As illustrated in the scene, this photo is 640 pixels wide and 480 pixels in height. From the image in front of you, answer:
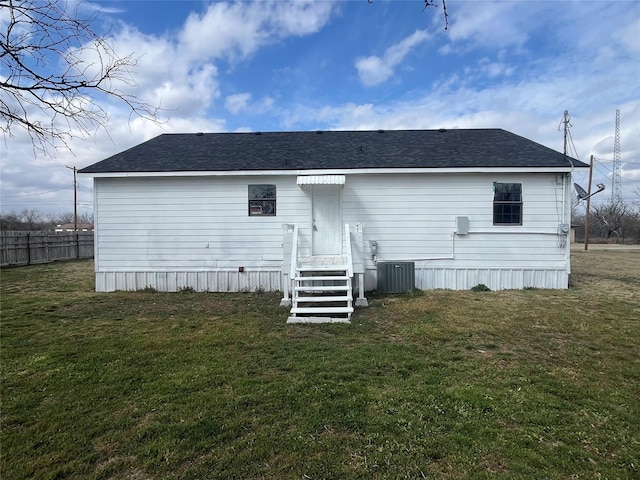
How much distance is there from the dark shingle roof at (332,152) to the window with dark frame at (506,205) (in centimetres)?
69

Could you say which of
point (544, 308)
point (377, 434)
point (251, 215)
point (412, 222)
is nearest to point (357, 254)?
point (412, 222)

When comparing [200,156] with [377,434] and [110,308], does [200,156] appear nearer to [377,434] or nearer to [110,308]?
[110,308]

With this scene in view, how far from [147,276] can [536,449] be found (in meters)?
9.62

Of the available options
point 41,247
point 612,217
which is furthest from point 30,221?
point 612,217

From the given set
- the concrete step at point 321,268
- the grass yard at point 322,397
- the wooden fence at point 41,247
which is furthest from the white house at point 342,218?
the wooden fence at point 41,247

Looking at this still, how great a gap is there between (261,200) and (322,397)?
6.89m

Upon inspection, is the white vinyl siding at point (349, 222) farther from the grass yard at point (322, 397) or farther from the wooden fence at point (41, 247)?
the wooden fence at point (41, 247)

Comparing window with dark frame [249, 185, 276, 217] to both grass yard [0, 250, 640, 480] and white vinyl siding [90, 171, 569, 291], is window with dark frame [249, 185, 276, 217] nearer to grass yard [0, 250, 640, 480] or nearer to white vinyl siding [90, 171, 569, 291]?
white vinyl siding [90, 171, 569, 291]

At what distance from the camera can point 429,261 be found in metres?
9.58

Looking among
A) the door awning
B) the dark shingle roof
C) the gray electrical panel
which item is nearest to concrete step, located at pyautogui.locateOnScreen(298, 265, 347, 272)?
the gray electrical panel

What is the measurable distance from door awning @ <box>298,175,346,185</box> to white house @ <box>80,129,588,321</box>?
0.25 metres

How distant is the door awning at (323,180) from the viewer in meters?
8.67

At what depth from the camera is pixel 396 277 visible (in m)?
9.27

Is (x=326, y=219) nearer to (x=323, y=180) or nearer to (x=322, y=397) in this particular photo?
(x=323, y=180)
